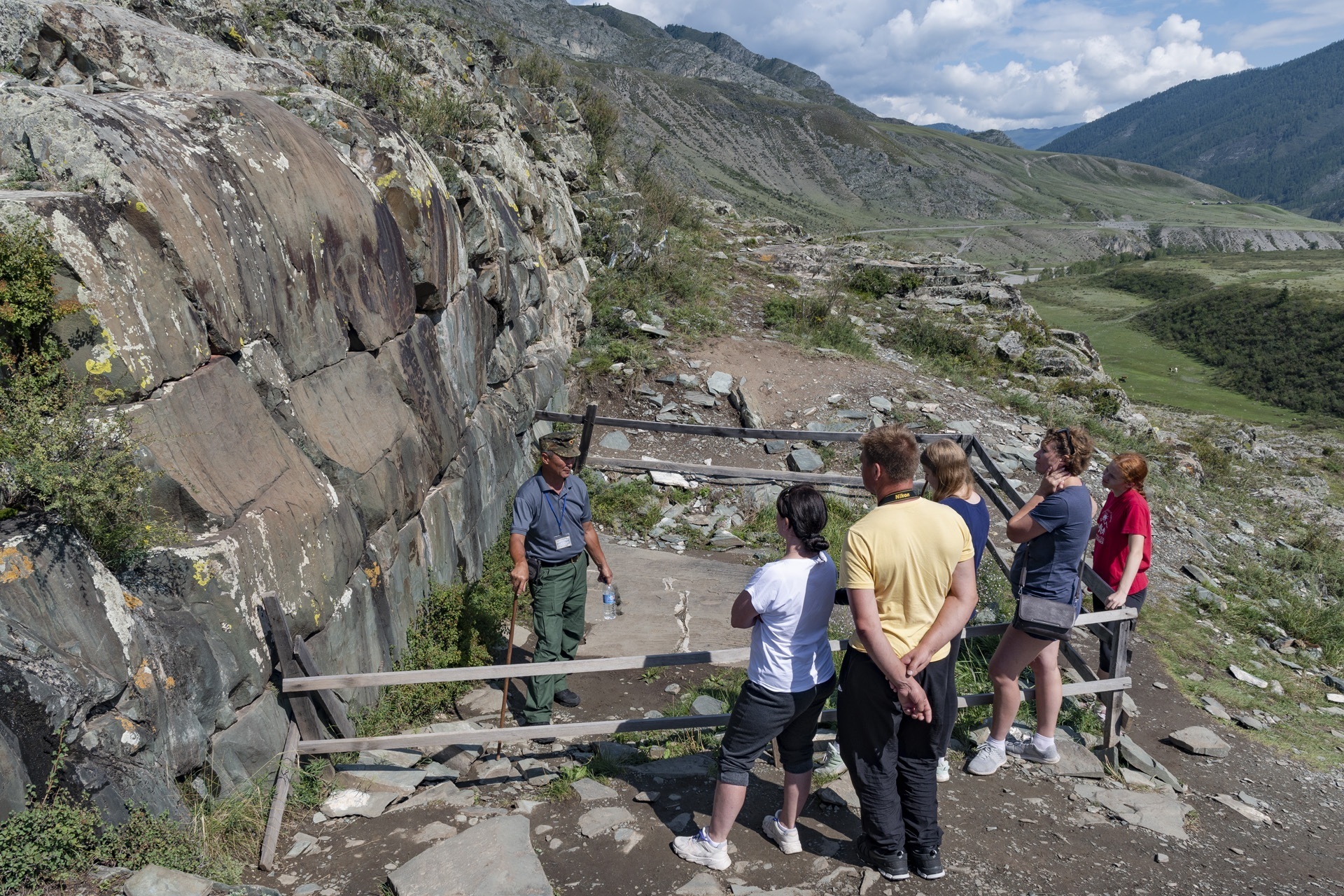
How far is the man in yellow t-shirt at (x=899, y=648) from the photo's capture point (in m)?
3.28

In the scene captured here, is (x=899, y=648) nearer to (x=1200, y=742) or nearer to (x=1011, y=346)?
(x=1200, y=742)

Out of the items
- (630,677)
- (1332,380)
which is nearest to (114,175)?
(630,677)

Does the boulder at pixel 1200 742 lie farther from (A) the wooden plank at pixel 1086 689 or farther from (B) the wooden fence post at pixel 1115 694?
(A) the wooden plank at pixel 1086 689

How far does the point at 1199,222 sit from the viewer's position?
134500 mm

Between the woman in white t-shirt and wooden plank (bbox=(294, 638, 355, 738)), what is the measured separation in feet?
7.04

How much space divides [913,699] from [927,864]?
3.01 feet

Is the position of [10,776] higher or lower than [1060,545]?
lower

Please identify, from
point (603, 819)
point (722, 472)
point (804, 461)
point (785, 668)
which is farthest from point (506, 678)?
point (804, 461)

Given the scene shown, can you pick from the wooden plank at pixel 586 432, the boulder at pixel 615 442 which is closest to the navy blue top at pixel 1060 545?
the wooden plank at pixel 586 432

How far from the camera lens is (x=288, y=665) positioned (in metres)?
3.95

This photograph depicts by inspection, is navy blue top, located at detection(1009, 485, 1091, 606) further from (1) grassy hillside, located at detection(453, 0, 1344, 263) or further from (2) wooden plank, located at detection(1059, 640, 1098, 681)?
(1) grassy hillside, located at detection(453, 0, 1344, 263)

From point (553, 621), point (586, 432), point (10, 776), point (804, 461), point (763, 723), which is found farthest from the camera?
point (804, 461)

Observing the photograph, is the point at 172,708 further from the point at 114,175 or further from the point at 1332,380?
the point at 1332,380

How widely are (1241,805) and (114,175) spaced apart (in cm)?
707
